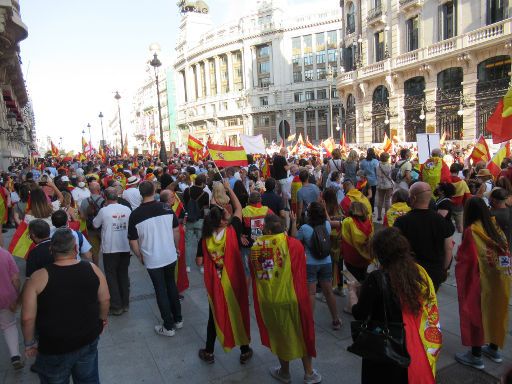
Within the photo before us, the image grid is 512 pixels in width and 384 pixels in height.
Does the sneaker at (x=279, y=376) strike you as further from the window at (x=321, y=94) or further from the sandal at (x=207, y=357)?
the window at (x=321, y=94)

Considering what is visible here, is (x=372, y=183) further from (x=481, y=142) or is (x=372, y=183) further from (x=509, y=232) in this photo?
(x=509, y=232)

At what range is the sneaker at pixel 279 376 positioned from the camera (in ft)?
12.2

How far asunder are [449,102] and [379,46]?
8882mm

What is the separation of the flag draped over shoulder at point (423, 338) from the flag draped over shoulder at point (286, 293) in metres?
1.21

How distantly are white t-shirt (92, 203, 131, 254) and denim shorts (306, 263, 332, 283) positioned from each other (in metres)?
2.59

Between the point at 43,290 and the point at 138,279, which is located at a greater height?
the point at 43,290

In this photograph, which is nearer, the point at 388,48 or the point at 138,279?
the point at 138,279

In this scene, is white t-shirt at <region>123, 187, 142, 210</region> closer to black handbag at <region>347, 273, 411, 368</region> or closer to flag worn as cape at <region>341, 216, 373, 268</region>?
flag worn as cape at <region>341, 216, 373, 268</region>

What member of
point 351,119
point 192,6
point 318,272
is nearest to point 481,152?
point 318,272

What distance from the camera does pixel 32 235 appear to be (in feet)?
12.1

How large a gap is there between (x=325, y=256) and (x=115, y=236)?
113 inches

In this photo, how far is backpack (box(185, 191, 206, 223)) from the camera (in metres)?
6.89

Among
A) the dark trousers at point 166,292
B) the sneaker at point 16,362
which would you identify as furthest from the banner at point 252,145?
the sneaker at point 16,362

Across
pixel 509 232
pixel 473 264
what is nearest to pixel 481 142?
pixel 509 232
